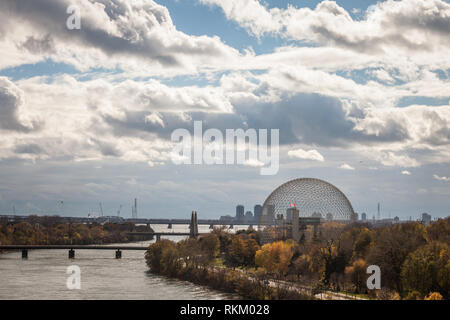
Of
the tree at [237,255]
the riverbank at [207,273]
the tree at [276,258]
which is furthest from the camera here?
the tree at [237,255]

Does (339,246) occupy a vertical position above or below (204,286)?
above

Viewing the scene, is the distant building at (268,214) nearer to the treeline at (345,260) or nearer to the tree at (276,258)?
the treeline at (345,260)

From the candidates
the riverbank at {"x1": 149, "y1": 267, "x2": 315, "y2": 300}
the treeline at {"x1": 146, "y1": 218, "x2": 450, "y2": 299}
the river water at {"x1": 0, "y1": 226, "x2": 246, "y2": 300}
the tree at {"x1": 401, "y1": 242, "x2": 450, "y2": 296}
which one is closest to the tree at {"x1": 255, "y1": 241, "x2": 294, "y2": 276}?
the treeline at {"x1": 146, "y1": 218, "x2": 450, "y2": 299}

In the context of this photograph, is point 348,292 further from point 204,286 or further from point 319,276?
point 204,286

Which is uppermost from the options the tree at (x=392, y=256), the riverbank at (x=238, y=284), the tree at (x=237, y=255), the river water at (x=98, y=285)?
the tree at (x=392, y=256)

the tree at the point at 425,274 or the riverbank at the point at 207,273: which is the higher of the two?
the tree at the point at 425,274

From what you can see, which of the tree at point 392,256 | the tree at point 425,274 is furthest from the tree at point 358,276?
the tree at point 425,274
